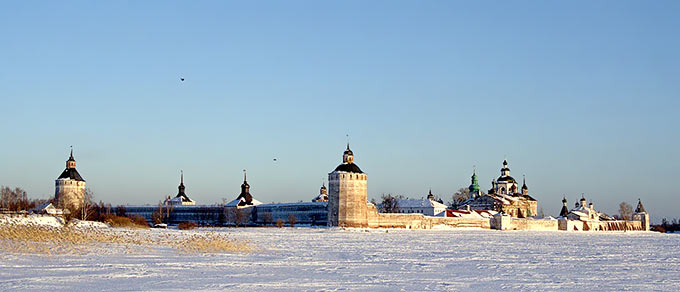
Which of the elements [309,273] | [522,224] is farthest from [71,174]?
[309,273]

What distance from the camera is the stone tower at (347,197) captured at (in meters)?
77.3

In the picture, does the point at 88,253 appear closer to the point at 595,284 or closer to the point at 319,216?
the point at 595,284

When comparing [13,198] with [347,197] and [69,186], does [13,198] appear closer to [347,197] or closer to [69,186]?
[69,186]

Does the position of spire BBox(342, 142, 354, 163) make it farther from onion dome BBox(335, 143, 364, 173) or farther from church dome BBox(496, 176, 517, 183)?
church dome BBox(496, 176, 517, 183)

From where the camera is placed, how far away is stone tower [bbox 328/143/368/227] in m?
77.3

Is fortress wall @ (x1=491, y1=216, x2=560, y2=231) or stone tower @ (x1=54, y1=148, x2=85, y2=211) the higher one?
stone tower @ (x1=54, y1=148, x2=85, y2=211)

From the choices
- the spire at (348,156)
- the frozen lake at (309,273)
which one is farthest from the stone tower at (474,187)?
the frozen lake at (309,273)

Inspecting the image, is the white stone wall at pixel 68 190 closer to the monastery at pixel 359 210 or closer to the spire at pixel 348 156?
the monastery at pixel 359 210

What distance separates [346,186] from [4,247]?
61.8 meters

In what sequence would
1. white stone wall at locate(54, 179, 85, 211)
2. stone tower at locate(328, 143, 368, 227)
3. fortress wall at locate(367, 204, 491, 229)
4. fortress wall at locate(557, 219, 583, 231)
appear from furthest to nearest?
fortress wall at locate(557, 219, 583, 231), white stone wall at locate(54, 179, 85, 211), fortress wall at locate(367, 204, 491, 229), stone tower at locate(328, 143, 368, 227)

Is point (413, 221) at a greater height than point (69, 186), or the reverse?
point (69, 186)

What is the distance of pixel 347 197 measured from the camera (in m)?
78.1

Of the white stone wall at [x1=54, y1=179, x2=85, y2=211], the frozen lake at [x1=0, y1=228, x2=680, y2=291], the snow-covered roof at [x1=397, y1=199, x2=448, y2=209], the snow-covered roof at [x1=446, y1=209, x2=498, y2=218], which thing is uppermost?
the white stone wall at [x1=54, y1=179, x2=85, y2=211]

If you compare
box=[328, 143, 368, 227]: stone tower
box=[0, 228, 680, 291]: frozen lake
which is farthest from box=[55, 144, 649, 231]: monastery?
box=[0, 228, 680, 291]: frozen lake
